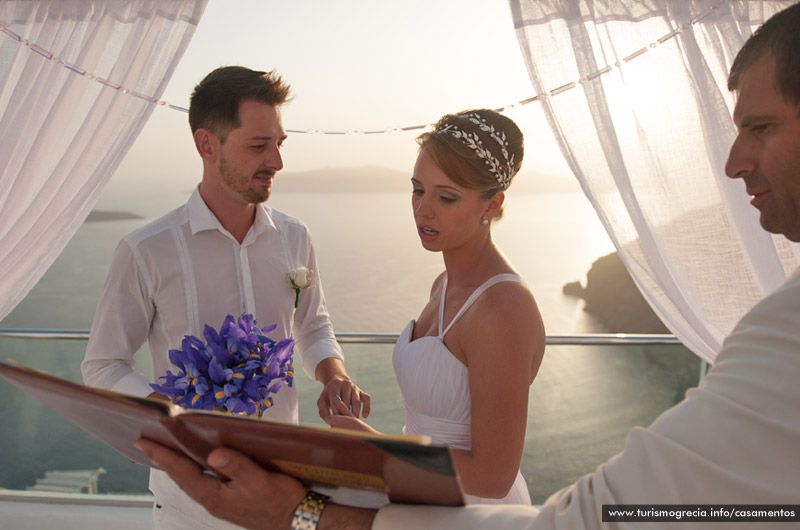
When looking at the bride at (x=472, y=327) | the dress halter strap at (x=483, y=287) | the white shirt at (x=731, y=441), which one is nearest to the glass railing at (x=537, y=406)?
the bride at (x=472, y=327)

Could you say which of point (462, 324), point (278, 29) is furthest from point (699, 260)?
point (278, 29)

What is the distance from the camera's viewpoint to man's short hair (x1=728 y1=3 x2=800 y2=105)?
3.15 feet

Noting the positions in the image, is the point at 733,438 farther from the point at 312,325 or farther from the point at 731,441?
the point at 312,325

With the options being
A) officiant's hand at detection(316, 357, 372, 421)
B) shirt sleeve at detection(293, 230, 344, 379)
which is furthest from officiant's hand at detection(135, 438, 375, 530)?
shirt sleeve at detection(293, 230, 344, 379)

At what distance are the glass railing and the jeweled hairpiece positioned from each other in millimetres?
1359

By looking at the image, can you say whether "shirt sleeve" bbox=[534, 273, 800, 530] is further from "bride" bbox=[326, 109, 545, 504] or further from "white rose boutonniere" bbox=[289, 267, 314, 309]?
"white rose boutonniere" bbox=[289, 267, 314, 309]

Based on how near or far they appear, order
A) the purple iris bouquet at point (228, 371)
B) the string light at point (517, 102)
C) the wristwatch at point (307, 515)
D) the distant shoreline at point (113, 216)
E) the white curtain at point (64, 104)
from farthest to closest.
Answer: the distant shoreline at point (113, 216) < the white curtain at point (64, 104) < the string light at point (517, 102) < the purple iris bouquet at point (228, 371) < the wristwatch at point (307, 515)

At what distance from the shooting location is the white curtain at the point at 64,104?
2.60m

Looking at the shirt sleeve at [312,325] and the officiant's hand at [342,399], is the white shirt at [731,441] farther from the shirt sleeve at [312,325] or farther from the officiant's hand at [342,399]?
the shirt sleeve at [312,325]

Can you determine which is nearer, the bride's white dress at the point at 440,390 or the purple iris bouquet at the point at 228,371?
the purple iris bouquet at the point at 228,371

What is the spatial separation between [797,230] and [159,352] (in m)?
1.78

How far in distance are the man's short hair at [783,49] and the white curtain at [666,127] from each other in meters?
1.51

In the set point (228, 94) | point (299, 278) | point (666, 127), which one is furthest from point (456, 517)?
point (666, 127)

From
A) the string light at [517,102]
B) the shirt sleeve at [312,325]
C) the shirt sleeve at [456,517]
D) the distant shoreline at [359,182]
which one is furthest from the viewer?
the distant shoreline at [359,182]
